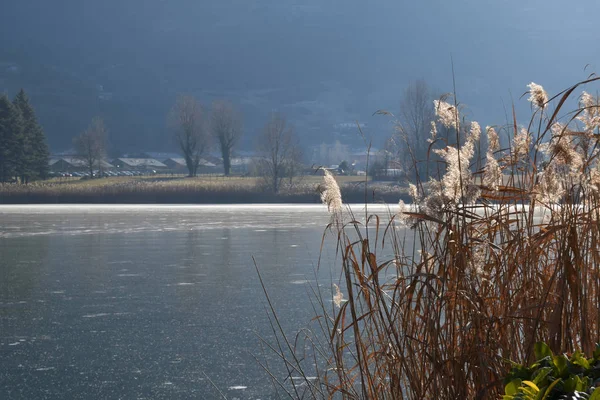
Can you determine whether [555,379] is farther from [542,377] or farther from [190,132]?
[190,132]

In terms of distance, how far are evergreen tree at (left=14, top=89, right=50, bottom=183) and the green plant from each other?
218 ft

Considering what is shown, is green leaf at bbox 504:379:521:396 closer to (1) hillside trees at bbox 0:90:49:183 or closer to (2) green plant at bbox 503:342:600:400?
(2) green plant at bbox 503:342:600:400

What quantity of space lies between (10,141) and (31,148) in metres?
2.35

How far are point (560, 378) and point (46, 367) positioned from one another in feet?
16.7

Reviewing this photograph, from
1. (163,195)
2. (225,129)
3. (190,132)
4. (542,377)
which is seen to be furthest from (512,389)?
(225,129)

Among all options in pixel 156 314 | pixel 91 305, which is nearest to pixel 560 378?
pixel 156 314

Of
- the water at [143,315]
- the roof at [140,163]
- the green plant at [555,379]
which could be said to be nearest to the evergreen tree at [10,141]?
the water at [143,315]

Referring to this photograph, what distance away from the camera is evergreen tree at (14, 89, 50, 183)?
65.7 m

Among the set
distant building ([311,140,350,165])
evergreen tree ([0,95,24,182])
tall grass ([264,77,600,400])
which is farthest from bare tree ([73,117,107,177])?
tall grass ([264,77,600,400])

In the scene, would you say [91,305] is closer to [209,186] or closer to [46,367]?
[46,367]

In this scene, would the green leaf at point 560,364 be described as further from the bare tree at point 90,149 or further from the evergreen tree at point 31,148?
the bare tree at point 90,149

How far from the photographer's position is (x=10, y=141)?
6444 cm

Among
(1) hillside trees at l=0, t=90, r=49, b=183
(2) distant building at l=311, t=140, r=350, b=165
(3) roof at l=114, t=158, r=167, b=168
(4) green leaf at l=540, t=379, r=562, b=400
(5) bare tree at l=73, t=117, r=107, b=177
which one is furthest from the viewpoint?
(2) distant building at l=311, t=140, r=350, b=165

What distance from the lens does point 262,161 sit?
6172 centimetres
